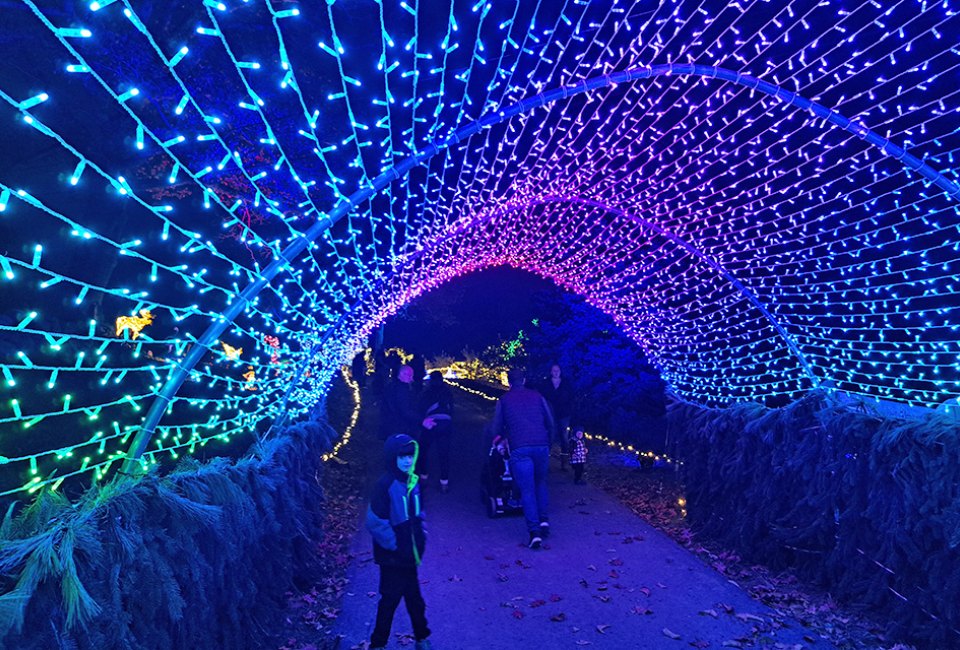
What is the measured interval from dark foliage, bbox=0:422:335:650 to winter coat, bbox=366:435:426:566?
A: 804 mm

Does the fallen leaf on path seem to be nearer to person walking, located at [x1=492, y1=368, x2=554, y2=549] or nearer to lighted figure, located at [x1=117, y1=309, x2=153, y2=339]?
person walking, located at [x1=492, y1=368, x2=554, y2=549]

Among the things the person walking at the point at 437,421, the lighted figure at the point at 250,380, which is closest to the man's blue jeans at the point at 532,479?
A: the person walking at the point at 437,421

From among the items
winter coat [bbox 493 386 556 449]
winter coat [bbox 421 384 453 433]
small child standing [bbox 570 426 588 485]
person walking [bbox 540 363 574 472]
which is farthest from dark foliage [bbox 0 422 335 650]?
small child standing [bbox 570 426 588 485]

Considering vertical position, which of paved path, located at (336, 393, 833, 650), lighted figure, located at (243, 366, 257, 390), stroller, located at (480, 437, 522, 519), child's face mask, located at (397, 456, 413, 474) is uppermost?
lighted figure, located at (243, 366, 257, 390)

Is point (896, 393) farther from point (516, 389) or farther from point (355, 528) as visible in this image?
point (355, 528)

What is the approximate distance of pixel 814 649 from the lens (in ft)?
14.2

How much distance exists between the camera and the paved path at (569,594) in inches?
181

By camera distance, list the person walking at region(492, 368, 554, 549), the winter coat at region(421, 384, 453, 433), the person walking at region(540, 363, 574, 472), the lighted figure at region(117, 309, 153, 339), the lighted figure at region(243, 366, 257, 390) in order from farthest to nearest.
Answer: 1. the person walking at region(540, 363, 574, 472)
2. the winter coat at region(421, 384, 453, 433)
3. the lighted figure at region(117, 309, 153, 339)
4. the person walking at region(492, 368, 554, 549)
5. the lighted figure at region(243, 366, 257, 390)

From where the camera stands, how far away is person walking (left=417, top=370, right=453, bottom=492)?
30.1ft

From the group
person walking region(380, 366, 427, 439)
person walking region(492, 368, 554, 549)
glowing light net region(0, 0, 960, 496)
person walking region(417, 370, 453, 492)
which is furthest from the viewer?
person walking region(417, 370, 453, 492)

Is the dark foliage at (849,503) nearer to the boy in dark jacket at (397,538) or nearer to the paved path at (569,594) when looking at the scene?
the paved path at (569,594)

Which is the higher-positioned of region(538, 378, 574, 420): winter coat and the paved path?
region(538, 378, 574, 420): winter coat

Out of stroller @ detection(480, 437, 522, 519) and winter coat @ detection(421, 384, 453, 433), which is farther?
winter coat @ detection(421, 384, 453, 433)

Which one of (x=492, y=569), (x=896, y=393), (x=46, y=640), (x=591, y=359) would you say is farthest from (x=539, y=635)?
(x=896, y=393)
